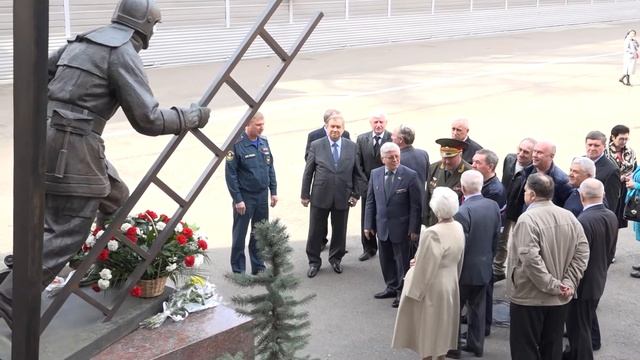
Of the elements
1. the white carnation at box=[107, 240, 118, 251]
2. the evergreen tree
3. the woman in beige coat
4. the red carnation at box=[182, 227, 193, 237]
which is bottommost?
the woman in beige coat

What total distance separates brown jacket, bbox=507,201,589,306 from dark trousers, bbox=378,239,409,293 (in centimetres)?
192

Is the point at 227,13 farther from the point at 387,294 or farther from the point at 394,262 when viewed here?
the point at 387,294

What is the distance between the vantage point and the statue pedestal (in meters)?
4.39

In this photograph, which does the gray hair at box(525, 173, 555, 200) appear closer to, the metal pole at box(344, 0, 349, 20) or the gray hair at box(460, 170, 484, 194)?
the gray hair at box(460, 170, 484, 194)

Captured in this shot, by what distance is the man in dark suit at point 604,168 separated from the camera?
25.3 ft

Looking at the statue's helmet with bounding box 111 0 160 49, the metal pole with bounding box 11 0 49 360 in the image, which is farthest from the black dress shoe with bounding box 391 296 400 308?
the metal pole with bounding box 11 0 49 360

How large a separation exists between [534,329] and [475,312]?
A: 2.09 feet

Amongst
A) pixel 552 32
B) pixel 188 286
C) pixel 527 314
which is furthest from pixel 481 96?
pixel 552 32

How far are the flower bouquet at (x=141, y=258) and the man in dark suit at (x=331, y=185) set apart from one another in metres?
3.40

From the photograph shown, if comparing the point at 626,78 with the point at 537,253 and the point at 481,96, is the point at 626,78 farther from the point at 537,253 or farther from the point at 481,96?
the point at 537,253

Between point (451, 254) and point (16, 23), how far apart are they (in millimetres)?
4681

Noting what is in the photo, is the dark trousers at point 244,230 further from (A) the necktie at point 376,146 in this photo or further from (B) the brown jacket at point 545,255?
(B) the brown jacket at point 545,255

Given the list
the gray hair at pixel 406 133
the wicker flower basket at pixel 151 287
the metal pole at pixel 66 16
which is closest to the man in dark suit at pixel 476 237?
the gray hair at pixel 406 133

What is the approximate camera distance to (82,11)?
22.0m
